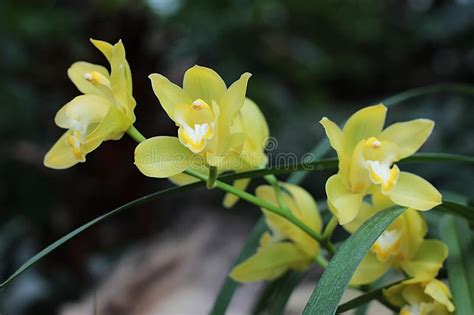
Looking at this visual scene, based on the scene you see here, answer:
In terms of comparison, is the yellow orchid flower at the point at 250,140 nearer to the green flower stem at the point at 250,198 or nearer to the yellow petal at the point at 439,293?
the green flower stem at the point at 250,198

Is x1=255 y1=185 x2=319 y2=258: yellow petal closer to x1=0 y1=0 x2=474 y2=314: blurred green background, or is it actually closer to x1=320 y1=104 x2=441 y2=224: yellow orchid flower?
x1=320 y1=104 x2=441 y2=224: yellow orchid flower

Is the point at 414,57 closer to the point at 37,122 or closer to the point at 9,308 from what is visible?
the point at 37,122

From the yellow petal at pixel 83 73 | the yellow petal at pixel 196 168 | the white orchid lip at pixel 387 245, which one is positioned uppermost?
the yellow petal at pixel 83 73

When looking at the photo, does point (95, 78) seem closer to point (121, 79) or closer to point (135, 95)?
point (121, 79)

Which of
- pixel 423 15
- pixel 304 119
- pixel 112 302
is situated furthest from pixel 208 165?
pixel 423 15

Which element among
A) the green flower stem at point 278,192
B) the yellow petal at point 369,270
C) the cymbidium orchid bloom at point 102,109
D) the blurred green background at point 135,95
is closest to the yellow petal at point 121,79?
the cymbidium orchid bloom at point 102,109

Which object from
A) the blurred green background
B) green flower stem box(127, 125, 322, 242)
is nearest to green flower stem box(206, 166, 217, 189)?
green flower stem box(127, 125, 322, 242)
